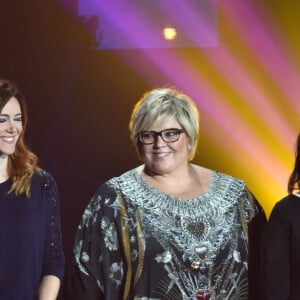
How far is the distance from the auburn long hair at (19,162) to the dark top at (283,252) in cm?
90

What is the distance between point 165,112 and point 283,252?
2.09ft

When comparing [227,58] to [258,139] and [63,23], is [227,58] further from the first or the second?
[63,23]

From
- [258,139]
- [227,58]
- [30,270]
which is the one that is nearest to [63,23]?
[227,58]

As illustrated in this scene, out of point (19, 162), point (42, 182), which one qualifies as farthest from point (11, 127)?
point (42, 182)

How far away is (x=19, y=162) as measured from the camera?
8.05 feet

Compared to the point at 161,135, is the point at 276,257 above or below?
below

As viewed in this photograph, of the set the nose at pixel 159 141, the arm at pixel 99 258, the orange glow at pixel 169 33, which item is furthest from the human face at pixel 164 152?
the orange glow at pixel 169 33

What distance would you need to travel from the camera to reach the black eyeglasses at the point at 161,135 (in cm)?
231

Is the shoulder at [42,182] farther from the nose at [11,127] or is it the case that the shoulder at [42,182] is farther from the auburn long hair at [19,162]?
the nose at [11,127]

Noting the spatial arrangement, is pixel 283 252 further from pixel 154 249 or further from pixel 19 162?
pixel 19 162

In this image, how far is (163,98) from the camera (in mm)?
2334

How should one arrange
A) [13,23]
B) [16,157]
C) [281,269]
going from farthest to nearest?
[13,23] → [16,157] → [281,269]

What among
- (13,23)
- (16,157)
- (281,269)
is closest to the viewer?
(281,269)

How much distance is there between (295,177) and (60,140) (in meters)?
2.48
